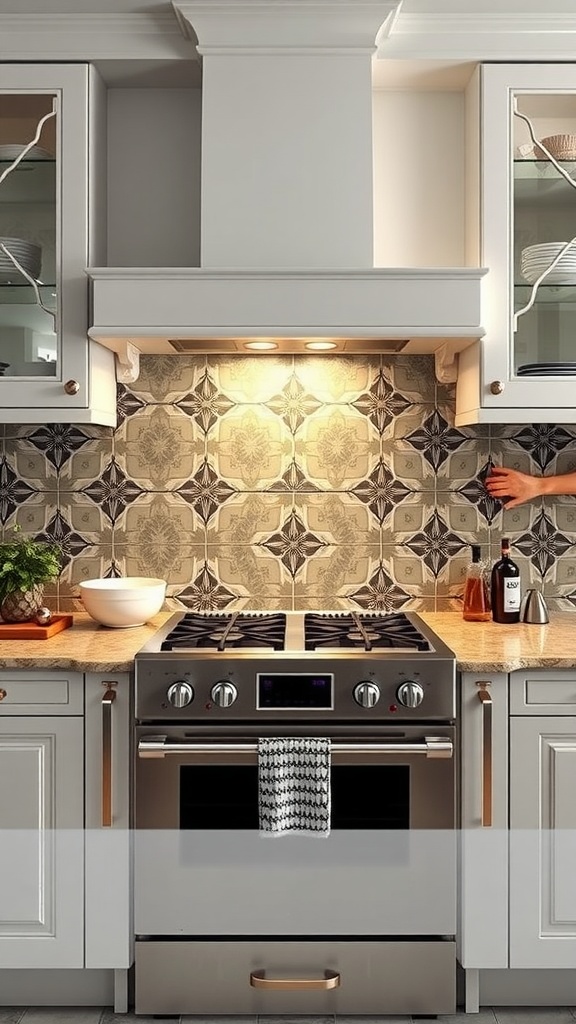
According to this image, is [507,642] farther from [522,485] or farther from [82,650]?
[82,650]

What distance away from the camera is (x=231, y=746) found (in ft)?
7.16

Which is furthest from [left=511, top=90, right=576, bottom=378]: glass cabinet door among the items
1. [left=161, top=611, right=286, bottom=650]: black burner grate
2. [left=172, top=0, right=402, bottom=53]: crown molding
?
[left=161, top=611, right=286, bottom=650]: black burner grate

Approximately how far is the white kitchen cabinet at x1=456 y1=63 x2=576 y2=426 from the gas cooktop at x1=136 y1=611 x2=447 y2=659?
24.8 inches

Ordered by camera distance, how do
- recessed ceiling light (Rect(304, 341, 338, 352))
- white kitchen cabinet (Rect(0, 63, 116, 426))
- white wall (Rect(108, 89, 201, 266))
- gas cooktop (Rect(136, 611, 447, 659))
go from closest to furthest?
gas cooktop (Rect(136, 611, 447, 659)) → white kitchen cabinet (Rect(0, 63, 116, 426)) → recessed ceiling light (Rect(304, 341, 338, 352)) → white wall (Rect(108, 89, 201, 266))

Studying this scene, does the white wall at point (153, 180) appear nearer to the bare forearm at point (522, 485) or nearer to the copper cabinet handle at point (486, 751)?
the bare forearm at point (522, 485)

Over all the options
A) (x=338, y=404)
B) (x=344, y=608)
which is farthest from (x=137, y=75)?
(x=344, y=608)

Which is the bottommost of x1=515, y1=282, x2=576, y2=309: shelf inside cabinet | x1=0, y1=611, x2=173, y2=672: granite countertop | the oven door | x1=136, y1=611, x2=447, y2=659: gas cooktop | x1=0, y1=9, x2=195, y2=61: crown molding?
the oven door

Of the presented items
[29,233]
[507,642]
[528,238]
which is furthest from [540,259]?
[29,233]

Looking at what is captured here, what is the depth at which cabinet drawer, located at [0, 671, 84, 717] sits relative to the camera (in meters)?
2.23

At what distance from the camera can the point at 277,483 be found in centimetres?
286

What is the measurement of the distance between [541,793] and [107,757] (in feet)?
3.46

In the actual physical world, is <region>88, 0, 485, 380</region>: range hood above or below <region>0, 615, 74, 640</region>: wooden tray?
above

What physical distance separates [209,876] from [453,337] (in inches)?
57.7

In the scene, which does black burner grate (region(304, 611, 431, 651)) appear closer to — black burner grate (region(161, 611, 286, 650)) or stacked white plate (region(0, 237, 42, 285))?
black burner grate (region(161, 611, 286, 650))
